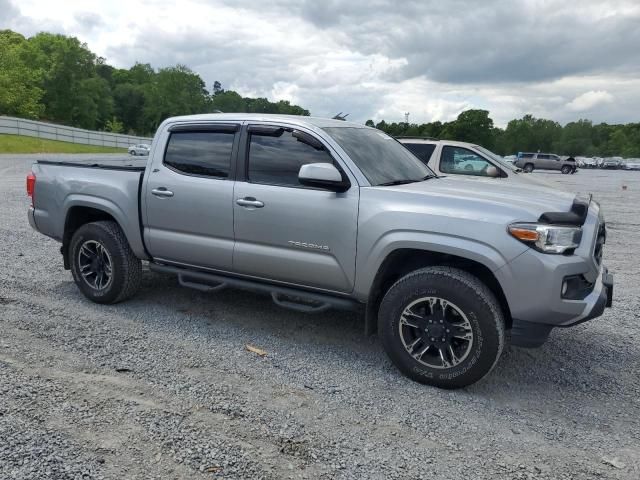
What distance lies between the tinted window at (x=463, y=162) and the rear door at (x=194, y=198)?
20.1ft

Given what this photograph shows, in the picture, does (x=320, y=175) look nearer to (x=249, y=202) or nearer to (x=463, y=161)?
(x=249, y=202)

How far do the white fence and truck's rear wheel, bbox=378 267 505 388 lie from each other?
179 ft

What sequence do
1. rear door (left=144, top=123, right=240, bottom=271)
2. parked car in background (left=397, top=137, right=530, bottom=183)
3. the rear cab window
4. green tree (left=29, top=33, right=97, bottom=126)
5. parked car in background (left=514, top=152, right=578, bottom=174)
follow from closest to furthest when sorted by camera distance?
1. rear door (left=144, top=123, right=240, bottom=271)
2. the rear cab window
3. parked car in background (left=397, top=137, right=530, bottom=183)
4. parked car in background (left=514, top=152, right=578, bottom=174)
5. green tree (left=29, top=33, right=97, bottom=126)

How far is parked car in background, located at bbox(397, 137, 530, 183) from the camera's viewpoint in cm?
1017

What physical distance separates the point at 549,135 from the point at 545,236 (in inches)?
5069

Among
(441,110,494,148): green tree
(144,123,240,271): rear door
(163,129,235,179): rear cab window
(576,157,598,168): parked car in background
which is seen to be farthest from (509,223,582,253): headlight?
(441,110,494,148): green tree

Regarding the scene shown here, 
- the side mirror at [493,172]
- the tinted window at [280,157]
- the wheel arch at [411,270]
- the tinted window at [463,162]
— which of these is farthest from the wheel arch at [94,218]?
the side mirror at [493,172]

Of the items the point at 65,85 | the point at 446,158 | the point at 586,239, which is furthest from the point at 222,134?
the point at 65,85

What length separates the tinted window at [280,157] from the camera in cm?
450

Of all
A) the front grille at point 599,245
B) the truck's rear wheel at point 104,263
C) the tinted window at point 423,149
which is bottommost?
the truck's rear wheel at point 104,263

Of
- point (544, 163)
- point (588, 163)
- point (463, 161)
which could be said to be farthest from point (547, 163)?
point (463, 161)

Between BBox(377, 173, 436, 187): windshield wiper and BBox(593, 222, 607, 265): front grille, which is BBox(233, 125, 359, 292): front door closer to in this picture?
BBox(377, 173, 436, 187): windshield wiper

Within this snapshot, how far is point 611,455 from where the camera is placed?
3197mm

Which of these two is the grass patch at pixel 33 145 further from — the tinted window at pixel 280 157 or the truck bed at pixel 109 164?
the tinted window at pixel 280 157
